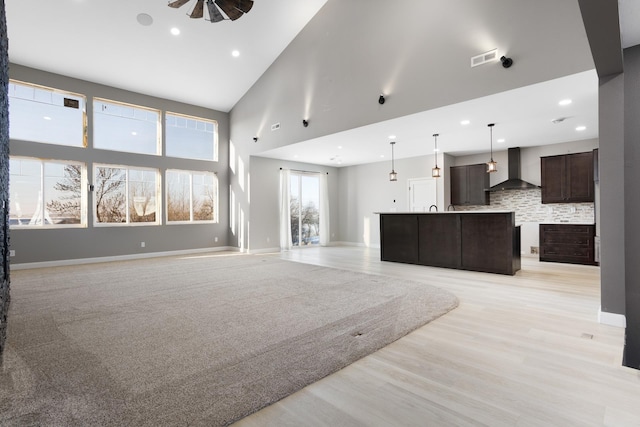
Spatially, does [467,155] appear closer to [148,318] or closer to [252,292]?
[252,292]

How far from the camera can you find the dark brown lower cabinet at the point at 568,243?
639 centimetres

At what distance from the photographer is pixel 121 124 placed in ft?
24.8

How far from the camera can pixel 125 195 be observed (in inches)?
300

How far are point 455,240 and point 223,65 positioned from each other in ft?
21.1

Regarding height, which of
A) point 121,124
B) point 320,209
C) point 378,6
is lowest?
point 320,209

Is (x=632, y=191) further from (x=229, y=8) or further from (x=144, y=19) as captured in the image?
(x=144, y=19)

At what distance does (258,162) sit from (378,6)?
4764mm

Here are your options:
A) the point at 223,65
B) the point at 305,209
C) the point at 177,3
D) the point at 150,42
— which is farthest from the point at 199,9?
the point at 305,209

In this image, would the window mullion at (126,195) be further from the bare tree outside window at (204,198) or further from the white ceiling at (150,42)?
the white ceiling at (150,42)

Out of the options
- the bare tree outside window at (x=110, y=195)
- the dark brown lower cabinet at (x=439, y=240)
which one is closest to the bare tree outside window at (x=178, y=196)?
the bare tree outside window at (x=110, y=195)

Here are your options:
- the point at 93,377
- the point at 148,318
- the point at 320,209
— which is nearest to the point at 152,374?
the point at 93,377

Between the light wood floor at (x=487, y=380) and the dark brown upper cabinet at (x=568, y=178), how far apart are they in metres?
4.50

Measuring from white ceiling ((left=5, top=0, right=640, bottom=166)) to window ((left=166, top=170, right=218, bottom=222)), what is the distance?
196 cm

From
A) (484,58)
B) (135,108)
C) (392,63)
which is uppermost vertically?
(135,108)
